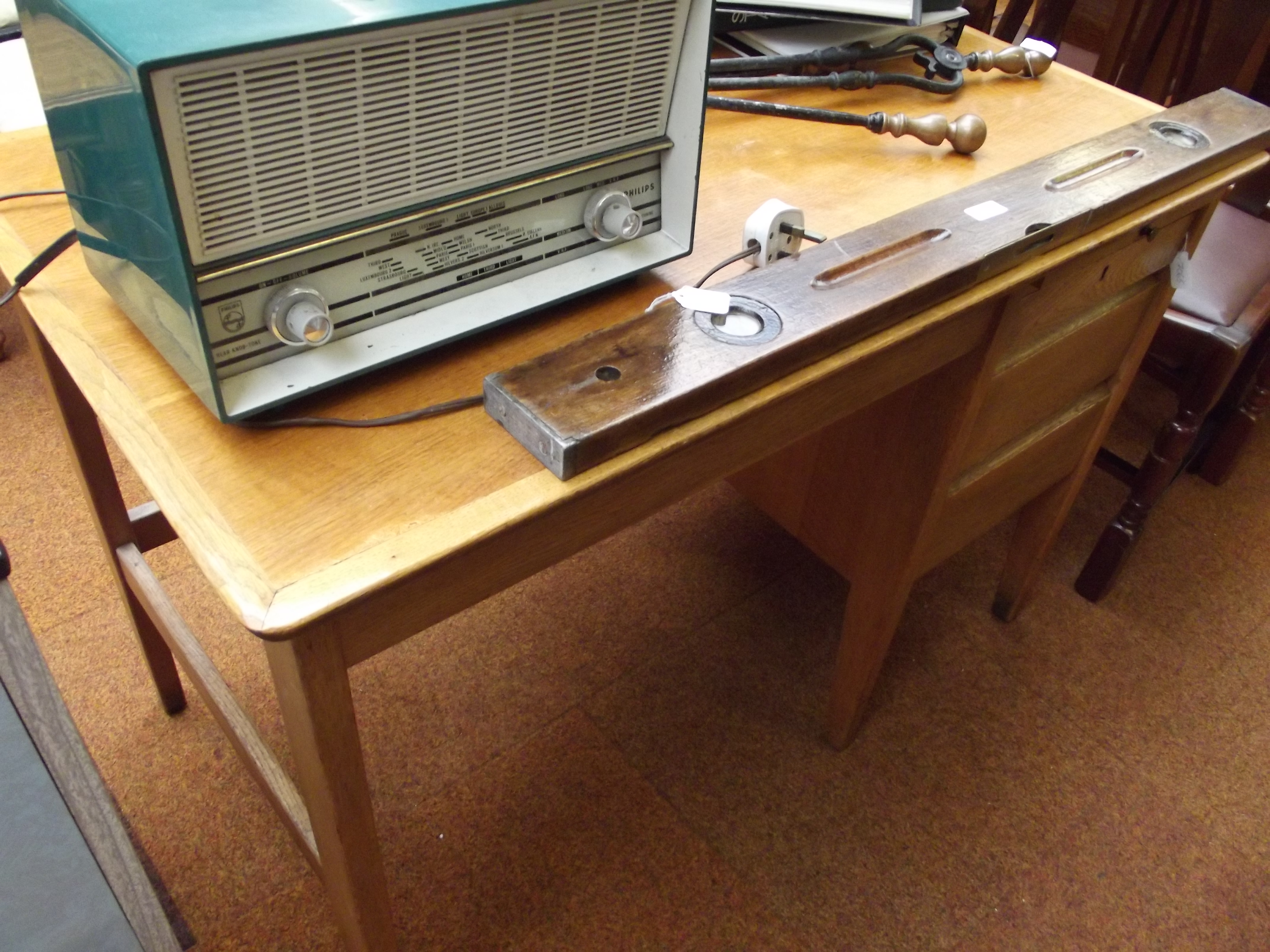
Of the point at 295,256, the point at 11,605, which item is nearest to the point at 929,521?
the point at 295,256

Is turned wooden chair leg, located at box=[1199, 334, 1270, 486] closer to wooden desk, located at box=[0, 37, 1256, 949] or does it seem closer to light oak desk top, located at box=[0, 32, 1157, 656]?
wooden desk, located at box=[0, 37, 1256, 949]

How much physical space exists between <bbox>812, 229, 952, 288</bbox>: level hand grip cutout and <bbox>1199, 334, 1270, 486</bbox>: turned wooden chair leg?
954mm

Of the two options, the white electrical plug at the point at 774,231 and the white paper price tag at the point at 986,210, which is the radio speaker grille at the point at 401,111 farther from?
the white paper price tag at the point at 986,210

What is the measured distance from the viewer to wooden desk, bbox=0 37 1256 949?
607mm

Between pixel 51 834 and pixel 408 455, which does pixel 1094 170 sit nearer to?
pixel 408 455

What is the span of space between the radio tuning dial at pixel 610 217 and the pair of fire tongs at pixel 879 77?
12.2 inches

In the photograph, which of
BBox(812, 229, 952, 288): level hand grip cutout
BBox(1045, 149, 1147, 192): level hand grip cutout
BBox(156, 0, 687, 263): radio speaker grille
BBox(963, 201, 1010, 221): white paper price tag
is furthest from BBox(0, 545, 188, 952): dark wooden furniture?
BBox(1045, 149, 1147, 192): level hand grip cutout

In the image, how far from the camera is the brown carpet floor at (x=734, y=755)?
1215 millimetres

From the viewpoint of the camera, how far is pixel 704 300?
0.76 meters

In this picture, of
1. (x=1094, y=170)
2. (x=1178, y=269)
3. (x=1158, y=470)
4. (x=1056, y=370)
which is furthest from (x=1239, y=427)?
(x=1094, y=170)

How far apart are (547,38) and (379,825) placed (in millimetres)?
983

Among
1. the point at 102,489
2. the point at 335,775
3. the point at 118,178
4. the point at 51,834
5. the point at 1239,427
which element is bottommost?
the point at 1239,427

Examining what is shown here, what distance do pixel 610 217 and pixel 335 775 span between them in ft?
1.49

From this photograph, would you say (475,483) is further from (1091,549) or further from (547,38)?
(1091,549)
